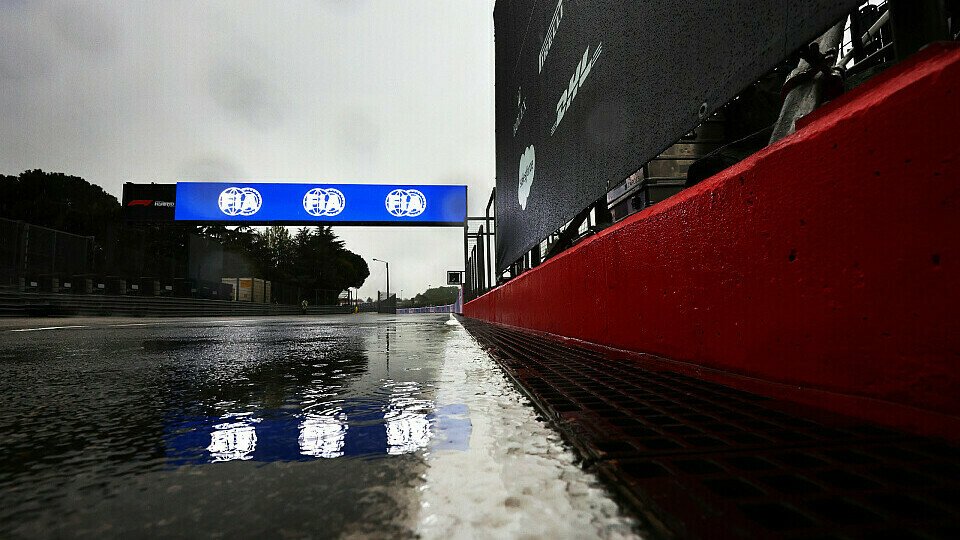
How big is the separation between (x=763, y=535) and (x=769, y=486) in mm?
181

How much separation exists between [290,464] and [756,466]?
2.54ft

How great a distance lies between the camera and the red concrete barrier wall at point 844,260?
34.3 inches

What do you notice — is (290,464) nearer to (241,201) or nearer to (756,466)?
(756,466)

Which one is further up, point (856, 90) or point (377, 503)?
point (856, 90)

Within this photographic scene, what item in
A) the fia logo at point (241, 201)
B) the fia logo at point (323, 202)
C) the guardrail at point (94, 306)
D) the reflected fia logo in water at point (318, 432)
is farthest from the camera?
the fia logo at point (323, 202)

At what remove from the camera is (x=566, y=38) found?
3623mm

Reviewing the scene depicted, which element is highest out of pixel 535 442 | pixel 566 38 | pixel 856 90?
pixel 566 38

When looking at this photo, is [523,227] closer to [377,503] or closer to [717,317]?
[717,317]

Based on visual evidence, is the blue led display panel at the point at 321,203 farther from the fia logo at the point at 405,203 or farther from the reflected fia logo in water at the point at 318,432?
the reflected fia logo in water at the point at 318,432

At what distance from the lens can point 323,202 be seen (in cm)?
1936

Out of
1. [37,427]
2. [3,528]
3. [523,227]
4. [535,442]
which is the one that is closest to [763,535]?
[535,442]

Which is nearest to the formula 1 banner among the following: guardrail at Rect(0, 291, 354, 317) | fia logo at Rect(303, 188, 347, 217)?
fia logo at Rect(303, 188, 347, 217)

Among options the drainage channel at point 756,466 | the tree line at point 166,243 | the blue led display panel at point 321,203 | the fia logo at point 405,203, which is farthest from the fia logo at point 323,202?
the drainage channel at point 756,466

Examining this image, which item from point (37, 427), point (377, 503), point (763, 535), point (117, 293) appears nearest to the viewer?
point (763, 535)
